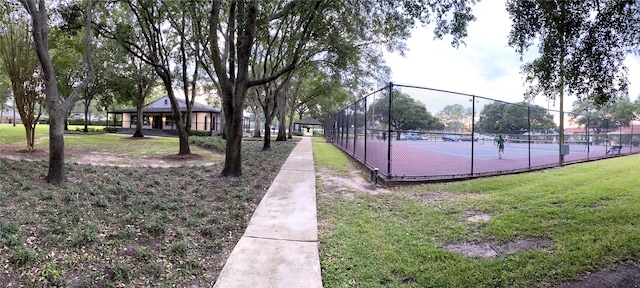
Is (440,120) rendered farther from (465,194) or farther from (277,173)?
(277,173)

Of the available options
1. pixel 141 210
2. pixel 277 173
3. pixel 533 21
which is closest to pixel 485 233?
pixel 533 21

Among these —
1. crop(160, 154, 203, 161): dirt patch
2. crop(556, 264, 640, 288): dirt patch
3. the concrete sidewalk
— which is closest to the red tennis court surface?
the concrete sidewalk

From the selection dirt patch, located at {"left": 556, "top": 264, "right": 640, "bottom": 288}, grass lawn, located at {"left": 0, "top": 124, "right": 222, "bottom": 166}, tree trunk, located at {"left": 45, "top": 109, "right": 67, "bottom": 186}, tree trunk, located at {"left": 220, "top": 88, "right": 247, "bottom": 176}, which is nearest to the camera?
dirt patch, located at {"left": 556, "top": 264, "right": 640, "bottom": 288}

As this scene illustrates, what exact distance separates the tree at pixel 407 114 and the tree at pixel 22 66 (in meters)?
9.55

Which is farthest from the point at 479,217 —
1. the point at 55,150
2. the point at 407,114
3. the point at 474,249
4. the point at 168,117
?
the point at 168,117

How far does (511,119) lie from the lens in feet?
33.7

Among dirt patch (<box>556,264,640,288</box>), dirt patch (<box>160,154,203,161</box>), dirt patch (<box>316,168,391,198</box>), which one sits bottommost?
dirt patch (<box>556,264,640,288</box>)

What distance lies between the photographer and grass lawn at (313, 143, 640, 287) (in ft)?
10.3

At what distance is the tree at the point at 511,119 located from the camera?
30.4 ft

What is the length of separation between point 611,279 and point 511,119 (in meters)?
8.39

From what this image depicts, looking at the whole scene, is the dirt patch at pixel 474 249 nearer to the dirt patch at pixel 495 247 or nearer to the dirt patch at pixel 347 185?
the dirt patch at pixel 495 247

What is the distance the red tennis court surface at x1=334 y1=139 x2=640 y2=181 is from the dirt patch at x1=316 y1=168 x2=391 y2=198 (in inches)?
23.7

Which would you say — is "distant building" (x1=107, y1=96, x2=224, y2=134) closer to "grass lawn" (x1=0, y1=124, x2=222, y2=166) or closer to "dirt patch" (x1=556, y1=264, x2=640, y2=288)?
"grass lawn" (x1=0, y1=124, x2=222, y2=166)

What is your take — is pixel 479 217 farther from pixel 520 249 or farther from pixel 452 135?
pixel 452 135
